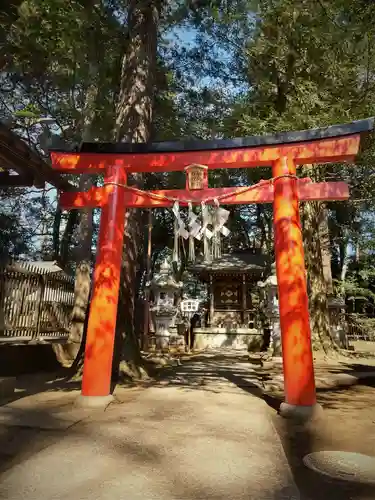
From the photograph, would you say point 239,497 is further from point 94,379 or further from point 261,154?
point 261,154

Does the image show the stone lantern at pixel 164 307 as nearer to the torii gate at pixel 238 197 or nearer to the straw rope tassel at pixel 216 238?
the torii gate at pixel 238 197

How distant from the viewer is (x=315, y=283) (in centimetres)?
1285

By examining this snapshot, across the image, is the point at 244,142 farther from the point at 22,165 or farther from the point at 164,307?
the point at 164,307

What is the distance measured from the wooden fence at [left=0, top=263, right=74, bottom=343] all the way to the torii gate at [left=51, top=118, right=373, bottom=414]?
3.18m

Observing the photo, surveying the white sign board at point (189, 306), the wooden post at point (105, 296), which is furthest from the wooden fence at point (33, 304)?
the white sign board at point (189, 306)

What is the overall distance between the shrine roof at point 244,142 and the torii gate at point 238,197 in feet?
Answer: 0.05

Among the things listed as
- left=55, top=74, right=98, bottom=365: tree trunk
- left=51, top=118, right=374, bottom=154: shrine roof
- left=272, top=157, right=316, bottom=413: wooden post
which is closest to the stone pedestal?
left=55, top=74, right=98, bottom=365: tree trunk

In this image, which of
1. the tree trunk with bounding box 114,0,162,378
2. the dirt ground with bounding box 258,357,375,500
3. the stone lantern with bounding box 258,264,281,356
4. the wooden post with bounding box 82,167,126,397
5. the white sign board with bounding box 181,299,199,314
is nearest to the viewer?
the dirt ground with bounding box 258,357,375,500

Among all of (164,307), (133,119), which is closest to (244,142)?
(133,119)

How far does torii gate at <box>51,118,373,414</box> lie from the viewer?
4.85 m

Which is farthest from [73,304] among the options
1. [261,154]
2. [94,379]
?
[261,154]

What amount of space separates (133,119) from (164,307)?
999 cm

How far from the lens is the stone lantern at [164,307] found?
16.2 m

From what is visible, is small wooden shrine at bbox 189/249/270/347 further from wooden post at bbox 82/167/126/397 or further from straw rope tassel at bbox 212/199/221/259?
wooden post at bbox 82/167/126/397
